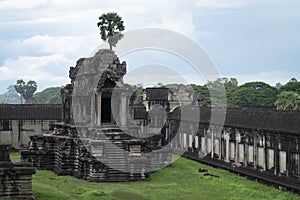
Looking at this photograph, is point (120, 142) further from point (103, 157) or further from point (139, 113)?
point (139, 113)

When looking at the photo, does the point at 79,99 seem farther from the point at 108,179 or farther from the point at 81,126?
the point at 108,179

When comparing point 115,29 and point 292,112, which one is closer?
point 292,112

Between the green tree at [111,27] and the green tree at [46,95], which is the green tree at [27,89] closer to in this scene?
the green tree at [46,95]

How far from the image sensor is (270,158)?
2558 cm

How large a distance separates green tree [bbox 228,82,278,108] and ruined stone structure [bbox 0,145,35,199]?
60127 mm

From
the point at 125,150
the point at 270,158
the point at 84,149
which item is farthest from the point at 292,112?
the point at 84,149

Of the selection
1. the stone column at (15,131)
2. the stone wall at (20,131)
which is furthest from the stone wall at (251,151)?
the stone column at (15,131)

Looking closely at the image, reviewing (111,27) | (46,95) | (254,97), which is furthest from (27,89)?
(111,27)

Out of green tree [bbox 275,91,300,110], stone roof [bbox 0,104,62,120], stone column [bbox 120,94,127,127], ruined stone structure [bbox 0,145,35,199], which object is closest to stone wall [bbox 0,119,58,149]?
stone roof [bbox 0,104,62,120]

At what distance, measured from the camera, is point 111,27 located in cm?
3347

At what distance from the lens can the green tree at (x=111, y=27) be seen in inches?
1305

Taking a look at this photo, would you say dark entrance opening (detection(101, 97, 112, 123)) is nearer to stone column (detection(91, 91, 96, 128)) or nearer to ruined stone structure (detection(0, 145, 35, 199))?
stone column (detection(91, 91, 96, 128))

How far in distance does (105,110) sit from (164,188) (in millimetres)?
6810

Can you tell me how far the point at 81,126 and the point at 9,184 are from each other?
9.72 meters
